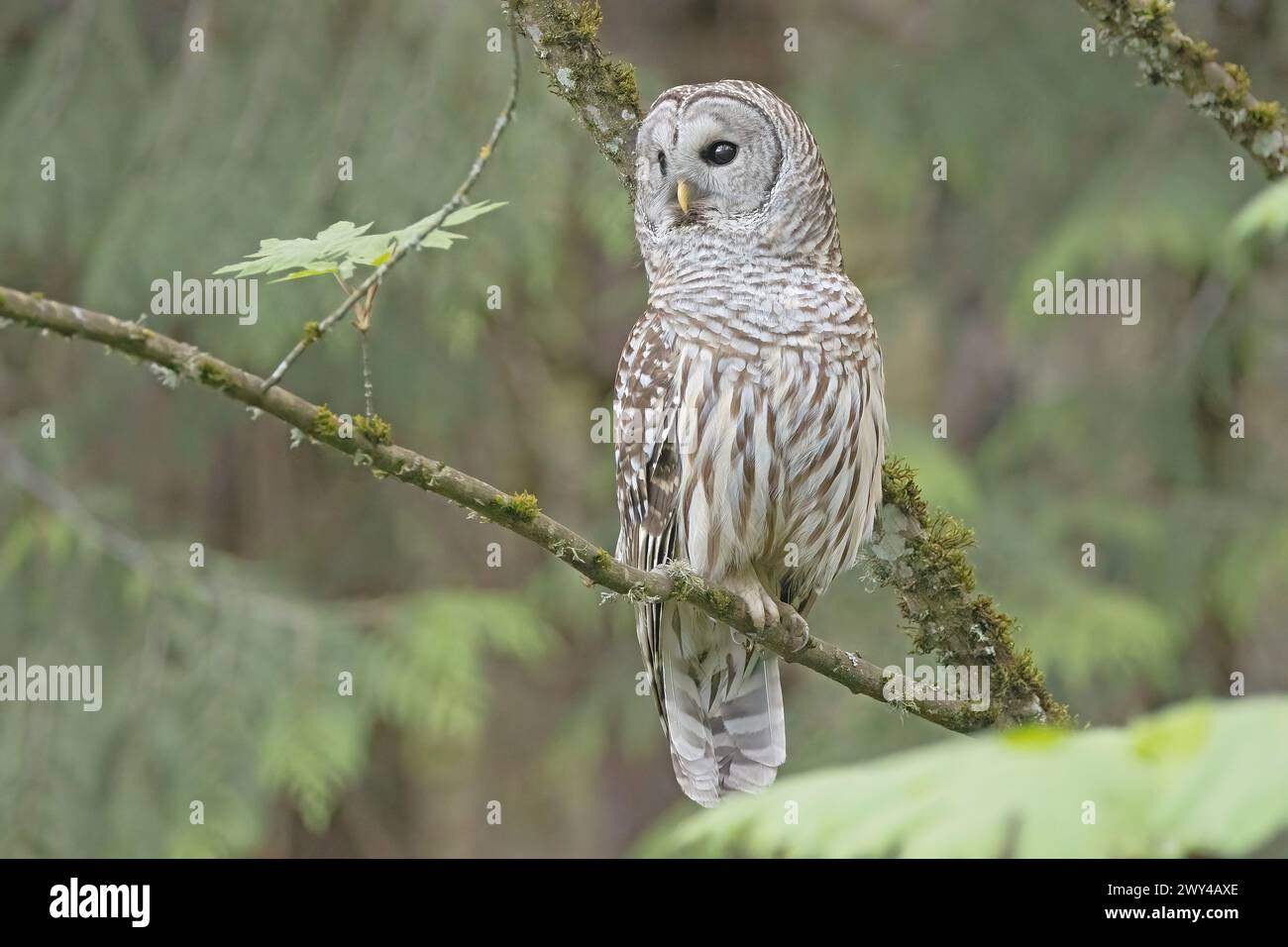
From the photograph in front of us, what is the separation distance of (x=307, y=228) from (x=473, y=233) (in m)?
0.90

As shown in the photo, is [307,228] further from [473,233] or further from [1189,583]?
[1189,583]

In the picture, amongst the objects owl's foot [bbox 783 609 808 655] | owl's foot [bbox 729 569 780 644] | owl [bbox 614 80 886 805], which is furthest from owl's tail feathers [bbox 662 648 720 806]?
owl's foot [bbox 783 609 808 655]

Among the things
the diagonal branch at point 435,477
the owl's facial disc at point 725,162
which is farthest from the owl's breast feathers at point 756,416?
the diagonal branch at point 435,477

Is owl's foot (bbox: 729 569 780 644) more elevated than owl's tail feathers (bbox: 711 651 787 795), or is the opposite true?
owl's foot (bbox: 729 569 780 644)

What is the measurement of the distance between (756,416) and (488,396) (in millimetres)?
4787

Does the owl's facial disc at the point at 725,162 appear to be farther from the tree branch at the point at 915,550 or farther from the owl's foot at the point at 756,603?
the owl's foot at the point at 756,603

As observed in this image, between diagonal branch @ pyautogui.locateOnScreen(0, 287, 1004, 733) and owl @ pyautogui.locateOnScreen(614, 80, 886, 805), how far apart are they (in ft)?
1.46

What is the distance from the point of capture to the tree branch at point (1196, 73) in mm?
3803

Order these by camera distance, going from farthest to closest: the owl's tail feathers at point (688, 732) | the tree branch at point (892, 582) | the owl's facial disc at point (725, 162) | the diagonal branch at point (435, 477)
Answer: the owl's tail feathers at point (688, 732), the owl's facial disc at point (725, 162), the tree branch at point (892, 582), the diagonal branch at point (435, 477)

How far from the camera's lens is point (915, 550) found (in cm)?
408

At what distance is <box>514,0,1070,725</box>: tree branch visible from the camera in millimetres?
3918

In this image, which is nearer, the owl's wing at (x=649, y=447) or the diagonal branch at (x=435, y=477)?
the diagonal branch at (x=435, y=477)

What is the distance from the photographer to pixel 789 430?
4.28 meters

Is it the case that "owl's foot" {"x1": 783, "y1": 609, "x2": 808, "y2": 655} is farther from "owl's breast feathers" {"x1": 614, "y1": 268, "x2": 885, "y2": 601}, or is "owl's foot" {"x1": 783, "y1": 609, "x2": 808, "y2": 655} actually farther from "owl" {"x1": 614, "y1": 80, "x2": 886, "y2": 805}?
"owl's breast feathers" {"x1": 614, "y1": 268, "x2": 885, "y2": 601}
